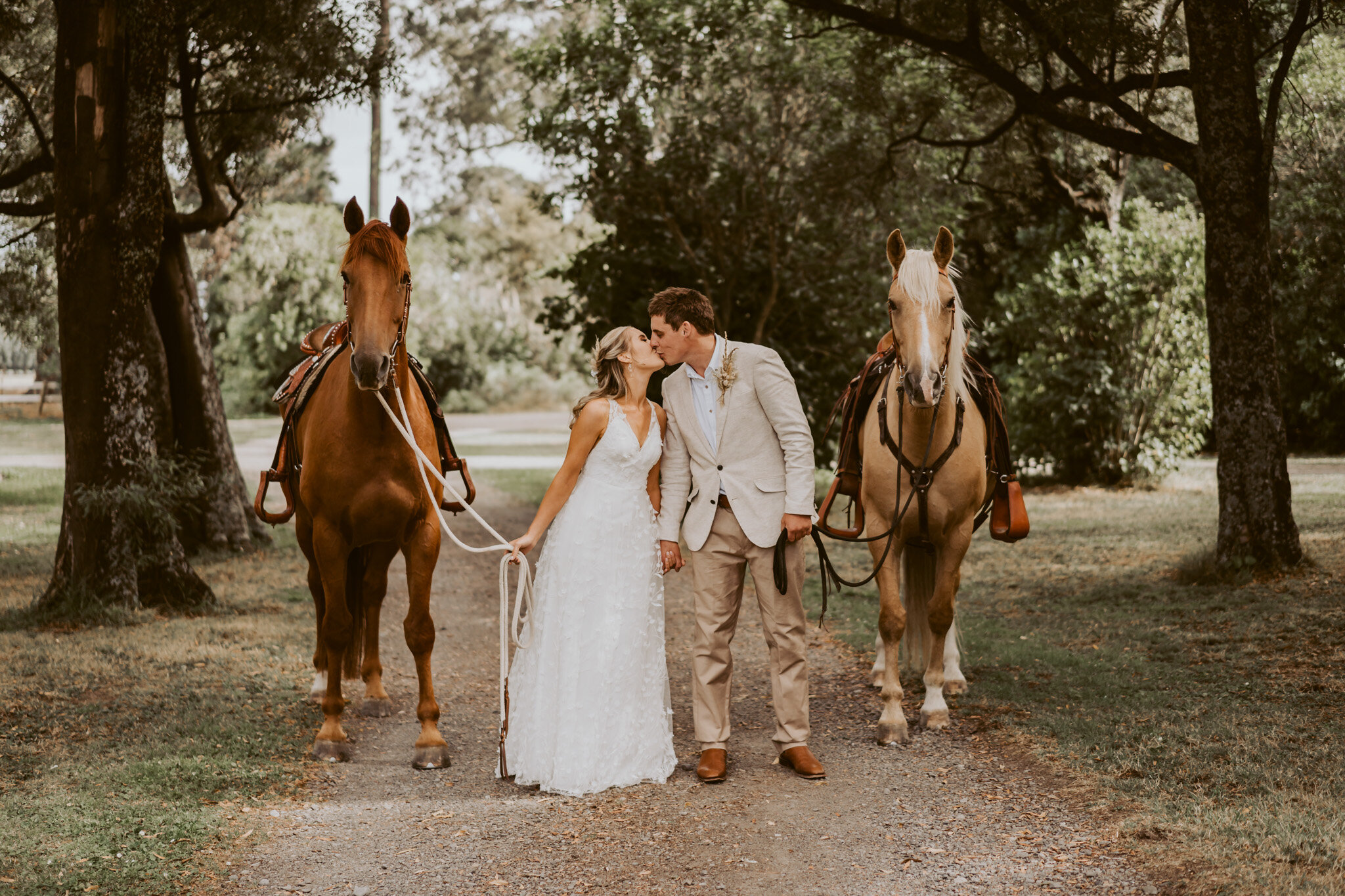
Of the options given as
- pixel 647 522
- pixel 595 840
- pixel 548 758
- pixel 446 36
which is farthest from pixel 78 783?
pixel 446 36

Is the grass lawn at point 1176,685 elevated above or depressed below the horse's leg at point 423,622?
below

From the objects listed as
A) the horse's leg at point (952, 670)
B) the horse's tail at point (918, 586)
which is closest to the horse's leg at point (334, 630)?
the horse's tail at point (918, 586)

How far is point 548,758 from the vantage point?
198 inches

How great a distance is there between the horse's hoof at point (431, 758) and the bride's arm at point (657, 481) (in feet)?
5.30

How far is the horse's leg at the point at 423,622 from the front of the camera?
5.57 m

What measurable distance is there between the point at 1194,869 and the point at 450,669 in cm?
512

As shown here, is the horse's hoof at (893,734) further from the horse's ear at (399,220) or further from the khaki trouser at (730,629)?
the horse's ear at (399,220)

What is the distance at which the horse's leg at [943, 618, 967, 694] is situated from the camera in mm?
6641

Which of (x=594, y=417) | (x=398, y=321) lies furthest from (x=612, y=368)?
(x=398, y=321)

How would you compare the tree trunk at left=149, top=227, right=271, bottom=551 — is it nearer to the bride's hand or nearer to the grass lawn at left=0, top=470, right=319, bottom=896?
the grass lawn at left=0, top=470, right=319, bottom=896

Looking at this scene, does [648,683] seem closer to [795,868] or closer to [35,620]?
[795,868]

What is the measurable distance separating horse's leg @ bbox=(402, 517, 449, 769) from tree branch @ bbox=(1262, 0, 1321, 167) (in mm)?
7721

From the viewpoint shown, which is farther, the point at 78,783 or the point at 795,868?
the point at 78,783

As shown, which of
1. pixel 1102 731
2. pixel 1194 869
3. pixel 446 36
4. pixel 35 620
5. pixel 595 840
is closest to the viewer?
pixel 1194 869
